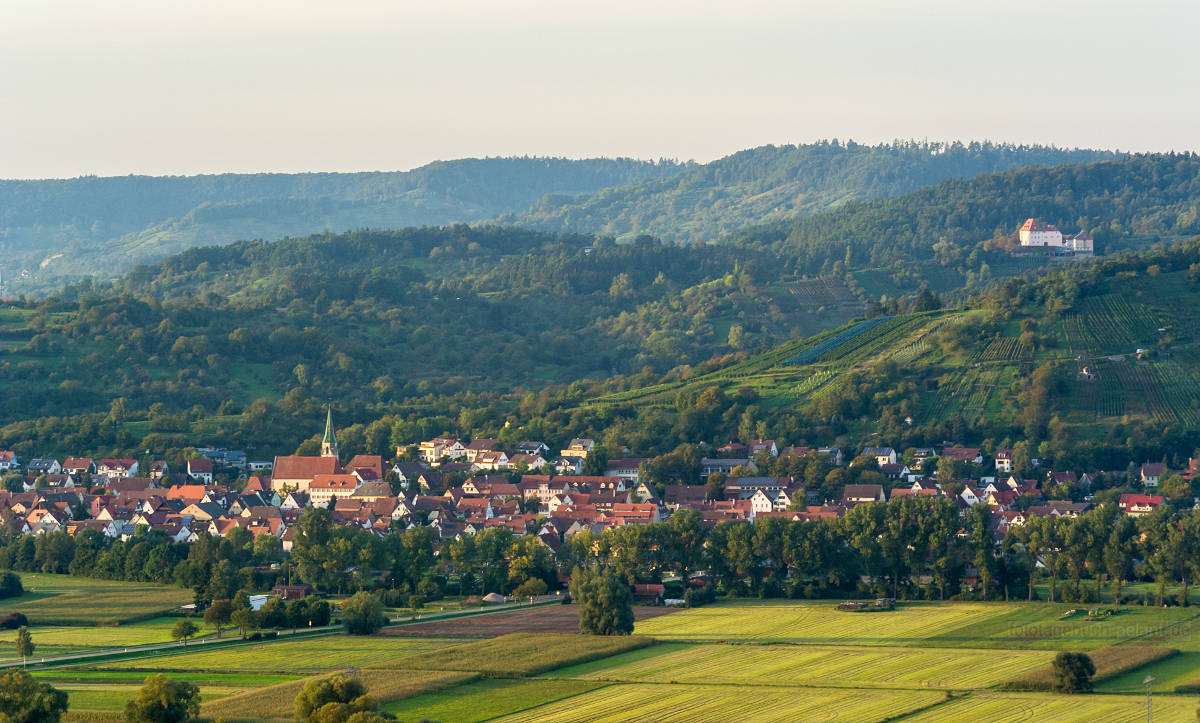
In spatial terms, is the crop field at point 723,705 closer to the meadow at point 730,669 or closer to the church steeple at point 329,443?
the meadow at point 730,669

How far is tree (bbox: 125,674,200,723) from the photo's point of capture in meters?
40.8

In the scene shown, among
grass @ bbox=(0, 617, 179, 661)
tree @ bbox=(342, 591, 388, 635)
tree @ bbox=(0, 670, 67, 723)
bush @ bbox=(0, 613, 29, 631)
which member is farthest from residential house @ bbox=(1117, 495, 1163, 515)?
tree @ bbox=(0, 670, 67, 723)

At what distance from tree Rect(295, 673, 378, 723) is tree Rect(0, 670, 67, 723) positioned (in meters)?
5.73

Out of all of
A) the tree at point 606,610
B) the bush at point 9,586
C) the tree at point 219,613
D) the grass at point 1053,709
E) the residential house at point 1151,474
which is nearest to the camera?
the grass at point 1053,709

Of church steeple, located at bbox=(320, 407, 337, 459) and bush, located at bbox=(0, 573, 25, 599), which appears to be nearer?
bush, located at bbox=(0, 573, 25, 599)

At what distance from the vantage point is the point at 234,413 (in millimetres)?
124062

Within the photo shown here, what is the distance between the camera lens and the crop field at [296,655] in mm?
50281

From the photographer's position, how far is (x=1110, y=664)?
48.5 m

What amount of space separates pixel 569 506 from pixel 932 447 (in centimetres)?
2478

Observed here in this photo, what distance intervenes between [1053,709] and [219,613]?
28.1m

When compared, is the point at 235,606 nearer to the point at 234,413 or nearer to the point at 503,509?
the point at 503,509

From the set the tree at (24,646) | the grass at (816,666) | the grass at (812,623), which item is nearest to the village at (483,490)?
the grass at (812,623)

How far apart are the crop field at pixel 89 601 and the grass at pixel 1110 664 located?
102ft

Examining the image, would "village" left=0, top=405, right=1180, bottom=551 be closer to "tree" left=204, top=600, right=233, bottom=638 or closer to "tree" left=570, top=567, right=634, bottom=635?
"tree" left=570, top=567, right=634, bottom=635
